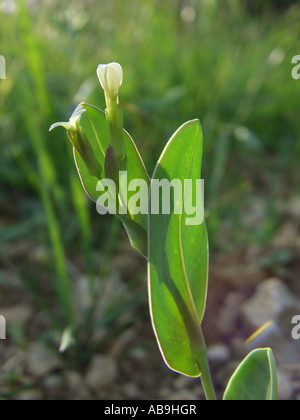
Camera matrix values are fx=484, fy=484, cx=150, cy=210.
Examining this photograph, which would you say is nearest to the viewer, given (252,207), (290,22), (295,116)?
(252,207)

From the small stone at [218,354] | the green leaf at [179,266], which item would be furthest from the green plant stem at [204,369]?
the small stone at [218,354]

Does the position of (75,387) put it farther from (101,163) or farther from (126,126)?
(126,126)

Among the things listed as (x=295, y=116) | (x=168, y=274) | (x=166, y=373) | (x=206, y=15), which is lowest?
(x=166, y=373)

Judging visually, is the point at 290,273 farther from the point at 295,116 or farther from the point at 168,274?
the point at 295,116

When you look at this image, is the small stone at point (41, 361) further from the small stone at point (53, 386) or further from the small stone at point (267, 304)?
the small stone at point (267, 304)

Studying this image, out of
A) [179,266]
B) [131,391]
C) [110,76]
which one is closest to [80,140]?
[110,76]
